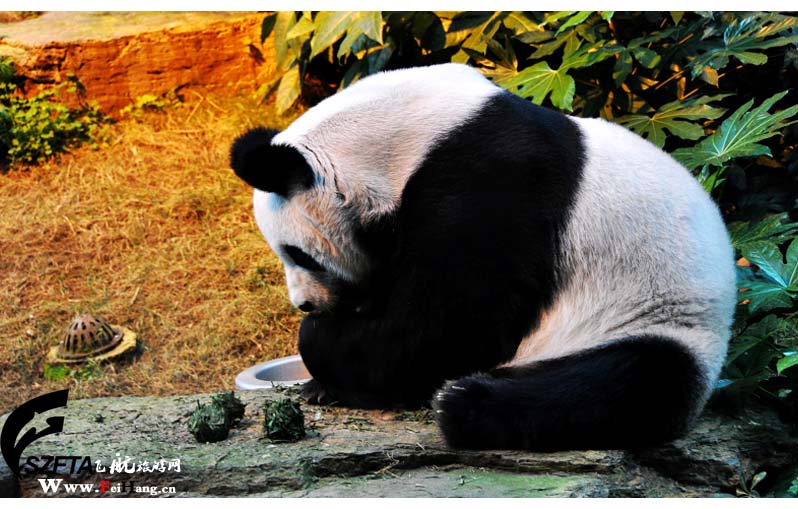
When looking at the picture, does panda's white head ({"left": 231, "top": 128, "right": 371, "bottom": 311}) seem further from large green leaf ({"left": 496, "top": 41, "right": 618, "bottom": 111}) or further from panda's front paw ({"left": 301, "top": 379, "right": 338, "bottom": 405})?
large green leaf ({"left": 496, "top": 41, "right": 618, "bottom": 111})

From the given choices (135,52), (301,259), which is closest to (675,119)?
(301,259)

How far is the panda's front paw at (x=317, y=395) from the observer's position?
347 centimetres

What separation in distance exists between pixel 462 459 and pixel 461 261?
A: 0.64 metres

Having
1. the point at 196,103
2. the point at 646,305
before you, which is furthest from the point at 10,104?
the point at 646,305

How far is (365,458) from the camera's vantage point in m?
2.93

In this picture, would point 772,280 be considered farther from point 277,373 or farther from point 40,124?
point 40,124

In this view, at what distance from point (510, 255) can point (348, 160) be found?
2.07 ft

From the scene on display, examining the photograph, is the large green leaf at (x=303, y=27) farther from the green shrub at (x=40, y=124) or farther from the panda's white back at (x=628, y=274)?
the panda's white back at (x=628, y=274)

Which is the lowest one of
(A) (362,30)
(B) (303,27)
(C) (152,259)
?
(C) (152,259)

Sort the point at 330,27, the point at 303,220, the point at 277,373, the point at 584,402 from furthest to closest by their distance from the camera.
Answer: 1. the point at 330,27
2. the point at 277,373
3. the point at 303,220
4. the point at 584,402

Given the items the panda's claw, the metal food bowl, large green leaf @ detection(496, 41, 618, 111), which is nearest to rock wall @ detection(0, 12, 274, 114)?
large green leaf @ detection(496, 41, 618, 111)

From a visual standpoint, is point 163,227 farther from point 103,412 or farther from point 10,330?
point 103,412

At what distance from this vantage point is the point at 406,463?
2945mm

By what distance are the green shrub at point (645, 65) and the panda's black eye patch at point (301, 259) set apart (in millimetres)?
1662
